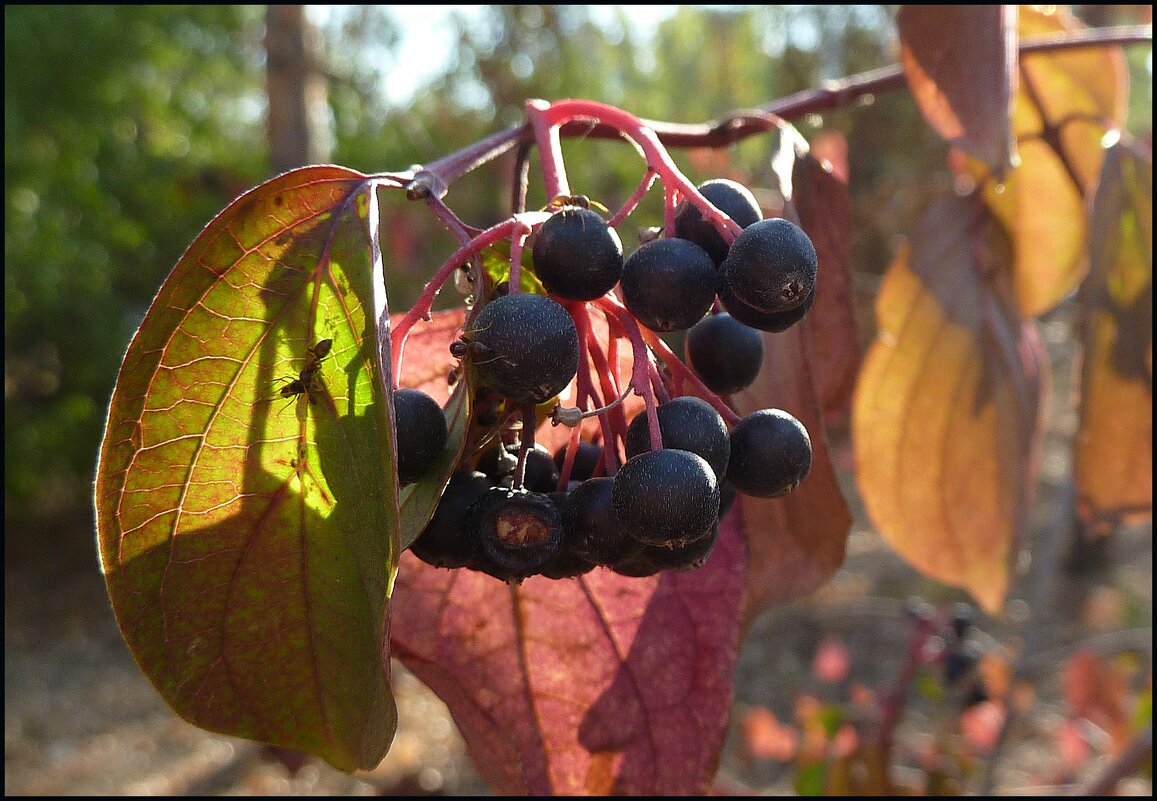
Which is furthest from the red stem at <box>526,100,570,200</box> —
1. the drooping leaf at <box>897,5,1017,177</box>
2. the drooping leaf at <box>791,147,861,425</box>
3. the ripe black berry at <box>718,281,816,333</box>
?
the drooping leaf at <box>897,5,1017,177</box>

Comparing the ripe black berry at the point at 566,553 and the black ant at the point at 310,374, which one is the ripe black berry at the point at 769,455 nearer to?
the ripe black berry at the point at 566,553

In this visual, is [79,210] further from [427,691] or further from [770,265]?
[770,265]

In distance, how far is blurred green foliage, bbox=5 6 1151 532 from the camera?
434cm

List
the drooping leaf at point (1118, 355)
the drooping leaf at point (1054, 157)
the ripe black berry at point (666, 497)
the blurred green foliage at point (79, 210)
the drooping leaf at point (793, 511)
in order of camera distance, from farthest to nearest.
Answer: the blurred green foliage at point (79, 210)
the drooping leaf at point (1054, 157)
the drooping leaf at point (1118, 355)
the drooping leaf at point (793, 511)
the ripe black berry at point (666, 497)

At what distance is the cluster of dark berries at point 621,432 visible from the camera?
45 cm

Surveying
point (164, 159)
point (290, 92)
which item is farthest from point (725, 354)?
point (164, 159)

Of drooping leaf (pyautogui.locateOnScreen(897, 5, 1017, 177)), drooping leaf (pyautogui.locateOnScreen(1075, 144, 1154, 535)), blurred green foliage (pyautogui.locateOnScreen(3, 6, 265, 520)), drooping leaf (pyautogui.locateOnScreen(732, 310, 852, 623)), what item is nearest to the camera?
drooping leaf (pyautogui.locateOnScreen(732, 310, 852, 623))

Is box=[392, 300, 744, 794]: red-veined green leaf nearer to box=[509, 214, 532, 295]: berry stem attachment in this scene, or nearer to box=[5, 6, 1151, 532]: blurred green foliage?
box=[509, 214, 532, 295]: berry stem attachment

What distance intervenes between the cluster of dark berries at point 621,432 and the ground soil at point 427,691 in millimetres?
1541

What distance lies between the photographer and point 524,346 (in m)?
0.44

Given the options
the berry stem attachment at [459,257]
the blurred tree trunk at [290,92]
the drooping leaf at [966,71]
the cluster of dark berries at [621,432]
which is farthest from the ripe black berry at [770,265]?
the blurred tree trunk at [290,92]

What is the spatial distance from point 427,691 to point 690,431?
3.74 m

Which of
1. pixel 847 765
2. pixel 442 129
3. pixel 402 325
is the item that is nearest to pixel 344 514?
pixel 402 325

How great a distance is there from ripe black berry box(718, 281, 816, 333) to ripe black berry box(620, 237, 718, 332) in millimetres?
23
